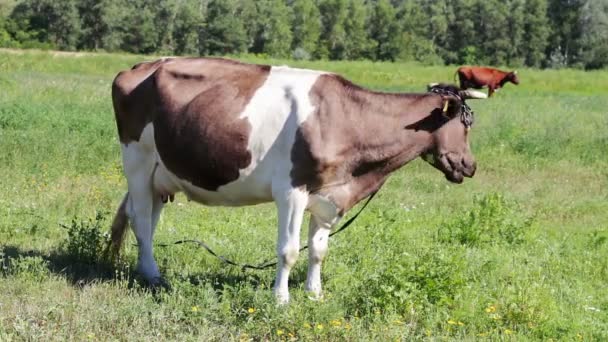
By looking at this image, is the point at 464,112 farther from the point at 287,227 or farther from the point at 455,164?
the point at 287,227

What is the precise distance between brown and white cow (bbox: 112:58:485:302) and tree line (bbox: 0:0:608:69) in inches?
2795

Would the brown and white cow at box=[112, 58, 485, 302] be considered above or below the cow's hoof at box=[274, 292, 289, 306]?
above

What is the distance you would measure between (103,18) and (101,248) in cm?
7740

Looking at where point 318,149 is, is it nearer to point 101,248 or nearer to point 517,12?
point 101,248

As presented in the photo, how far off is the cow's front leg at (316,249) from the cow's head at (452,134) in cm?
112

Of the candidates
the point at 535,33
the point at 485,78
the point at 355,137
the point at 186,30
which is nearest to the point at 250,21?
the point at 186,30

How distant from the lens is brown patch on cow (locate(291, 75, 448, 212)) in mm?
7043

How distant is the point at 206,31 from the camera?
9106 cm

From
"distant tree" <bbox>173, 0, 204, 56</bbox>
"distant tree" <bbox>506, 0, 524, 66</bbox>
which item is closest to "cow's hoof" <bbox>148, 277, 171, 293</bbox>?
"distant tree" <bbox>173, 0, 204, 56</bbox>

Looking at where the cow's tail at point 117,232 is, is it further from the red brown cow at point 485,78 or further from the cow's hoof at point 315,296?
the red brown cow at point 485,78

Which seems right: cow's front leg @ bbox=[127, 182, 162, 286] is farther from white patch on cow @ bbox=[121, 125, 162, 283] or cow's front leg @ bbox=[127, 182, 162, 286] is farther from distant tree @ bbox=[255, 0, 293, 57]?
distant tree @ bbox=[255, 0, 293, 57]

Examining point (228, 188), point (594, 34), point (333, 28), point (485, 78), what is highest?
point (485, 78)

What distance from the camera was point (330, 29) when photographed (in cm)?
10319

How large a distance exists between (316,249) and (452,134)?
1.56m
